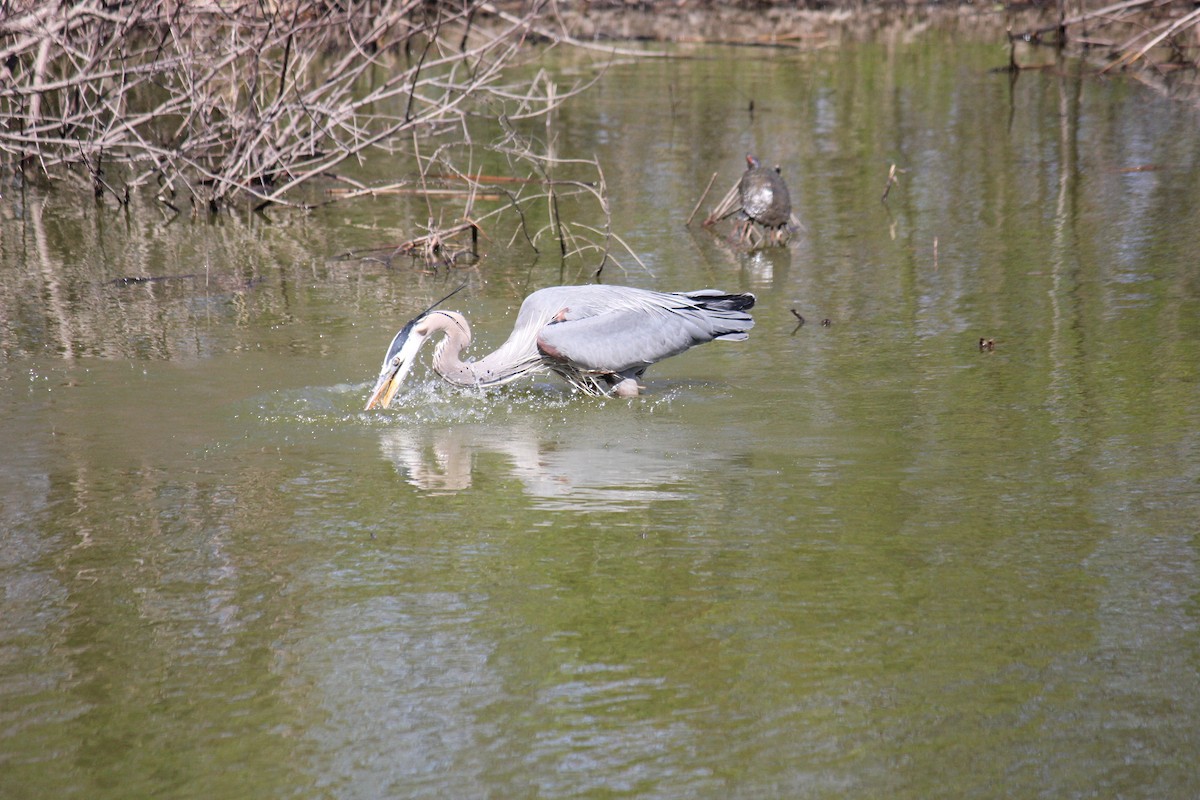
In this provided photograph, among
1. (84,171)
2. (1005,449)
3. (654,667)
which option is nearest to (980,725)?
(654,667)

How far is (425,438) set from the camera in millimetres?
6578

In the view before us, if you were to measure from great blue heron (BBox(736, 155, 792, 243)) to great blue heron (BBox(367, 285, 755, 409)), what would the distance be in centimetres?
280

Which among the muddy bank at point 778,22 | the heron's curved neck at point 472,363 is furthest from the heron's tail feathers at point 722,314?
the muddy bank at point 778,22

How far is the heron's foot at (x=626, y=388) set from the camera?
24.0 feet

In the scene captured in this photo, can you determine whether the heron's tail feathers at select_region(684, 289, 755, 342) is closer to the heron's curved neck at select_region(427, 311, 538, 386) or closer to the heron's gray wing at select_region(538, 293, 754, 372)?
the heron's gray wing at select_region(538, 293, 754, 372)

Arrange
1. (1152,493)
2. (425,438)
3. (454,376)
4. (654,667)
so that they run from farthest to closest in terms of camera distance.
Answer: (454,376), (425,438), (1152,493), (654,667)

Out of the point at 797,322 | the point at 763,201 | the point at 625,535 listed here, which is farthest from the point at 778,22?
the point at 625,535

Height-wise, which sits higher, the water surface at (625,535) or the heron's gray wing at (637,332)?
the heron's gray wing at (637,332)

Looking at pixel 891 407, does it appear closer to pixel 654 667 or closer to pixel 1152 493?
pixel 1152 493

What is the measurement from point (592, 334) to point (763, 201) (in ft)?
11.3

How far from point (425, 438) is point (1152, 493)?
296 cm

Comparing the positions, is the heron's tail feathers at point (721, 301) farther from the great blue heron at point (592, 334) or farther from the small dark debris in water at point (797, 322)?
the small dark debris in water at point (797, 322)

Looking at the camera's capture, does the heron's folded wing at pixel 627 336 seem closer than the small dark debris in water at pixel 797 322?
Yes

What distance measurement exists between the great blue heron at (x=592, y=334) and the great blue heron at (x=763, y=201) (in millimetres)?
2801
